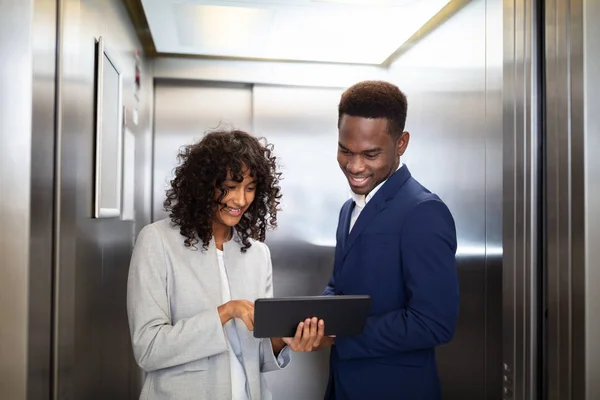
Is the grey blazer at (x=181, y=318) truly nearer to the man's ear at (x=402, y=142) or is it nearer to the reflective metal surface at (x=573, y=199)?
the man's ear at (x=402, y=142)

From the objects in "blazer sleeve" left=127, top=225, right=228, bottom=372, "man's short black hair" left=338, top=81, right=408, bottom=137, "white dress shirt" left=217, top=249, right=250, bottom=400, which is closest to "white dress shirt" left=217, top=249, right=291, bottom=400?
"white dress shirt" left=217, top=249, right=250, bottom=400

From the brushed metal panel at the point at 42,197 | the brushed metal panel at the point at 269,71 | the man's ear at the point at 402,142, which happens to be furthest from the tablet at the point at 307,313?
the brushed metal panel at the point at 269,71

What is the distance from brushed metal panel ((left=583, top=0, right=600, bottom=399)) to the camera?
1.41m

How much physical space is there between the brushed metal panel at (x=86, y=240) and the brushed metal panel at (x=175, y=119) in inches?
19.8

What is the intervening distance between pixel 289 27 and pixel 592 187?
1744mm

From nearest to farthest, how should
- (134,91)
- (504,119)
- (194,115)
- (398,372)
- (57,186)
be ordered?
(57,186), (504,119), (398,372), (134,91), (194,115)

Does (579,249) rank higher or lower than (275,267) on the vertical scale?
higher

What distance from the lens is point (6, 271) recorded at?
123 cm

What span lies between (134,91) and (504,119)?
1.75m

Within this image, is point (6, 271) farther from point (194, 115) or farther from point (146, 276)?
point (194, 115)

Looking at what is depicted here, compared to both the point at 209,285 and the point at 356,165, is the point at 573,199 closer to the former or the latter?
the point at 356,165

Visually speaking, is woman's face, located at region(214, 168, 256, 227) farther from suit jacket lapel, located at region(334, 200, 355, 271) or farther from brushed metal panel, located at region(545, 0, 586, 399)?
brushed metal panel, located at region(545, 0, 586, 399)

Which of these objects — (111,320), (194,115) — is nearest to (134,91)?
(194,115)

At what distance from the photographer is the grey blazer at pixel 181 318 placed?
5.26 ft
